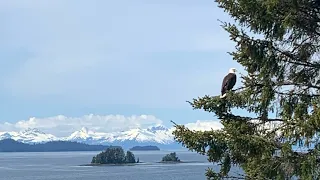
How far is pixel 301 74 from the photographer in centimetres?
928

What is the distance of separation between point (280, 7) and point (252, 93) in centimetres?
159

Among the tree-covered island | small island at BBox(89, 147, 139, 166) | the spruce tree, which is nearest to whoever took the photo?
the spruce tree

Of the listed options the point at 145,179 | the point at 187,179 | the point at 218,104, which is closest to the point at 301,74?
the point at 218,104

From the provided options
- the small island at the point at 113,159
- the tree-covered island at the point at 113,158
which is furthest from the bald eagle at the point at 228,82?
the tree-covered island at the point at 113,158

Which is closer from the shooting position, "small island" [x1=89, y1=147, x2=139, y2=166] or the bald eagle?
the bald eagle

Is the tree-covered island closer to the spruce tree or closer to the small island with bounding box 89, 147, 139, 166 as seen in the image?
the small island with bounding box 89, 147, 139, 166

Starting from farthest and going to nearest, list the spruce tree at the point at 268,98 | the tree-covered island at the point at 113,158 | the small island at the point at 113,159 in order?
the tree-covered island at the point at 113,158 < the small island at the point at 113,159 < the spruce tree at the point at 268,98

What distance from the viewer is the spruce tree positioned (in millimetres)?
8234

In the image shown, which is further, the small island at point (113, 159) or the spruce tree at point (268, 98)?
the small island at point (113, 159)

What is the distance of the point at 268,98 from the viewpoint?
898cm

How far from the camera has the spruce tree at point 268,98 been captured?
27.0 ft

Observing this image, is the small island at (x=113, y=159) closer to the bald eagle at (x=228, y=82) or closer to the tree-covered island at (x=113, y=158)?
the tree-covered island at (x=113, y=158)

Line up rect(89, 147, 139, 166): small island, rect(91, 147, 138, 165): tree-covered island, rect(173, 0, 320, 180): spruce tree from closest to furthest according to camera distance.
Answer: rect(173, 0, 320, 180): spruce tree < rect(89, 147, 139, 166): small island < rect(91, 147, 138, 165): tree-covered island

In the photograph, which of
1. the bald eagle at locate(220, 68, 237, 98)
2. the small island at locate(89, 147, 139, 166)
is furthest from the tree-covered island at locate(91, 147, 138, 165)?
the bald eagle at locate(220, 68, 237, 98)
